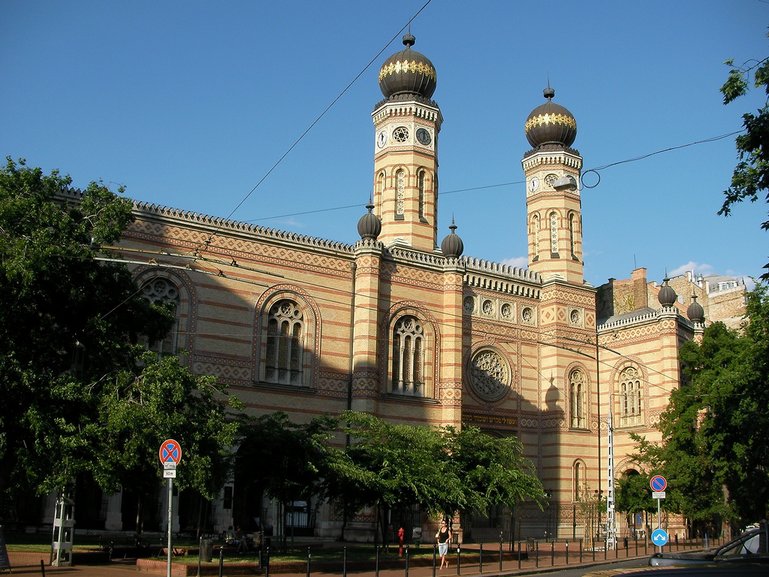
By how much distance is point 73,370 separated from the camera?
63.4ft

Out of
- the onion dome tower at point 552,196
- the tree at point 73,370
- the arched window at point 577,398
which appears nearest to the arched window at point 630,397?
the arched window at point 577,398

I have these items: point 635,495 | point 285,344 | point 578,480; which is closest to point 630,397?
point 578,480

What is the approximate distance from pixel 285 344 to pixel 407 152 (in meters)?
11.6

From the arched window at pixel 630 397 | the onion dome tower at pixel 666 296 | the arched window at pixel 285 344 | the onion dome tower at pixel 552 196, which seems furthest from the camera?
the onion dome tower at pixel 552 196

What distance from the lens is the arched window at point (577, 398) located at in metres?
38.1

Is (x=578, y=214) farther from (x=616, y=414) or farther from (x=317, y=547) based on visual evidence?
(x=317, y=547)

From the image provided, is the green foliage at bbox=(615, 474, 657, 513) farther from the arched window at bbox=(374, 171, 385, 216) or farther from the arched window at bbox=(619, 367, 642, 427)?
the arched window at bbox=(374, 171, 385, 216)

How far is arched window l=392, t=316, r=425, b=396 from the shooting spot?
33750 millimetres

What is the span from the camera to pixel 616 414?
129 feet

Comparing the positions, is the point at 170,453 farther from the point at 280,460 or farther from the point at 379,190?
the point at 379,190

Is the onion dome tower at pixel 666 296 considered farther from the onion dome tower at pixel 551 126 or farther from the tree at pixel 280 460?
the tree at pixel 280 460

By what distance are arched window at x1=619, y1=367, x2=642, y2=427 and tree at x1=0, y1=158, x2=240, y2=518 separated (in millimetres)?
24250

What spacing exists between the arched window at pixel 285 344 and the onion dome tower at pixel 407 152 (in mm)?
7212

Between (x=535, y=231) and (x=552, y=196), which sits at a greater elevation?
(x=552, y=196)
